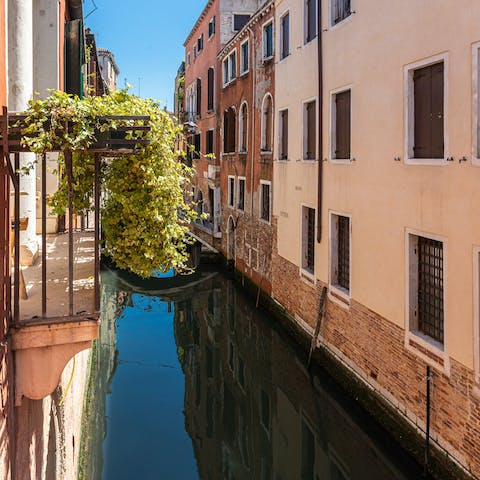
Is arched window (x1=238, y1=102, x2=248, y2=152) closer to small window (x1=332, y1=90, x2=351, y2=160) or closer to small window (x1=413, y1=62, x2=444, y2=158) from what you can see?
small window (x1=332, y1=90, x2=351, y2=160)

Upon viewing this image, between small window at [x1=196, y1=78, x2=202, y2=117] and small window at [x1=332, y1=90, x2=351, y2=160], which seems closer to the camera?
small window at [x1=332, y1=90, x2=351, y2=160]

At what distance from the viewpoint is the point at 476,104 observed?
20.8 feet

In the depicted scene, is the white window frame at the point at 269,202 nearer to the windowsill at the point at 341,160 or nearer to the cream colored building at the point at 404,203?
the cream colored building at the point at 404,203

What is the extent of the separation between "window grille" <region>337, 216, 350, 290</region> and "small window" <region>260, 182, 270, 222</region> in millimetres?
6137

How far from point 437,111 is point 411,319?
113 inches

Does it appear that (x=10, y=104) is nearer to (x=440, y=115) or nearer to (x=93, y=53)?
(x=440, y=115)

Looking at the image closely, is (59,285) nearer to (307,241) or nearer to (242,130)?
(307,241)

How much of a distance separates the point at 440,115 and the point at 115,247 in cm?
492

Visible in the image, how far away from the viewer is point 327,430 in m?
9.24

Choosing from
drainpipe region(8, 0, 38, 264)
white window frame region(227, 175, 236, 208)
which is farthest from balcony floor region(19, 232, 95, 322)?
white window frame region(227, 175, 236, 208)

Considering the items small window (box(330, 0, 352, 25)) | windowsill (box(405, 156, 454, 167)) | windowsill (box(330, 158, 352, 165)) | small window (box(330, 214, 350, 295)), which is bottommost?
small window (box(330, 214, 350, 295))

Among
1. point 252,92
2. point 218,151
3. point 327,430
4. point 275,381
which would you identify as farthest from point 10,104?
point 218,151

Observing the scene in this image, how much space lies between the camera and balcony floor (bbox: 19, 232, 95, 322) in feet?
12.6

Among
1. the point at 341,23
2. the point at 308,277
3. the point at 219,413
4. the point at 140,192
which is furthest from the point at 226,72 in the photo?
the point at 140,192
